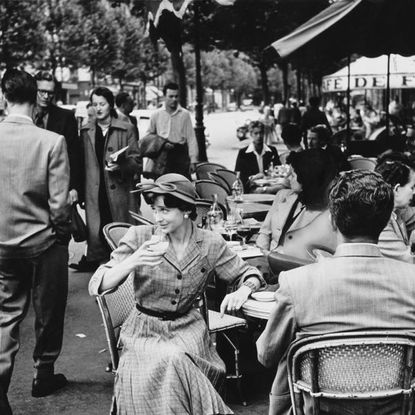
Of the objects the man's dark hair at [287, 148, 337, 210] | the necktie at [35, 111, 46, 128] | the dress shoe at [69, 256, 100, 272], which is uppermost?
the necktie at [35, 111, 46, 128]

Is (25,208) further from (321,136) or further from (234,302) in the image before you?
(321,136)

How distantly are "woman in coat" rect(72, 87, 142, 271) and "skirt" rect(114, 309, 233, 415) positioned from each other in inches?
157

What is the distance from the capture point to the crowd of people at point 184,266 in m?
2.84

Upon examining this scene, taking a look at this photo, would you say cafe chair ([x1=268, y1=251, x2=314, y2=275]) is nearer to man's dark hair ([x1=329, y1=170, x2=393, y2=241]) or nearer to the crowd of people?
the crowd of people

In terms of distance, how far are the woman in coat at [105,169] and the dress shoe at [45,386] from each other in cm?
287

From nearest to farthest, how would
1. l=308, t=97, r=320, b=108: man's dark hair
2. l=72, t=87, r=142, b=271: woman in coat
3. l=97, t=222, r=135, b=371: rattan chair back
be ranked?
l=97, t=222, r=135, b=371: rattan chair back → l=72, t=87, r=142, b=271: woman in coat → l=308, t=97, r=320, b=108: man's dark hair

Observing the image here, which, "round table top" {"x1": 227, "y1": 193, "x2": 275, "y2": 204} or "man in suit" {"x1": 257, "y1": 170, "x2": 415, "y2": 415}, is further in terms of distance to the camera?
"round table top" {"x1": 227, "y1": 193, "x2": 275, "y2": 204}

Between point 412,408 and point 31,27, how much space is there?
39.1m

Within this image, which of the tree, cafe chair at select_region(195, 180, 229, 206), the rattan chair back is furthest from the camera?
the tree

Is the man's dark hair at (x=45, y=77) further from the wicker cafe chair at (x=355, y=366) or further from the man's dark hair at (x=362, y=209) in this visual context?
the wicker cafe chair at (x=355, y=366)

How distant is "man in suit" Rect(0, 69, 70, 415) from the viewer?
4.71 m

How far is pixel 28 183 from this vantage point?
186 inches

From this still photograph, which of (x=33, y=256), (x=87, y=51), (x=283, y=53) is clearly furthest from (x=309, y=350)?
(x=87, y=51)

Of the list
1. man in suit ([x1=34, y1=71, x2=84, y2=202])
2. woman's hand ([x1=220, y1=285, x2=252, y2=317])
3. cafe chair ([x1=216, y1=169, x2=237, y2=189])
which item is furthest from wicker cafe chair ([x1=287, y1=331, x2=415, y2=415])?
cafe chair ([x1=216, y1=169, x2=237, y2=189])
